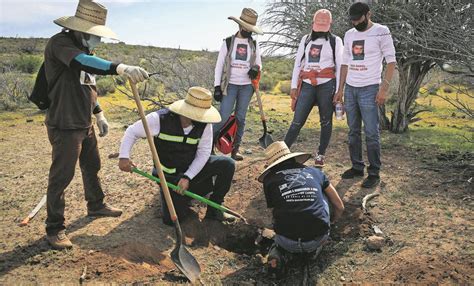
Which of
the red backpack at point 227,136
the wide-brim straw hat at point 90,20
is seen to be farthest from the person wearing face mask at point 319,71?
the wide-brim straw hat at point 90,20

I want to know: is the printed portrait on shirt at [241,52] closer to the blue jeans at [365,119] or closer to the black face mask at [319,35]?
the black face mask at [319,35]

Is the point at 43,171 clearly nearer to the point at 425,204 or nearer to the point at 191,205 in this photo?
the point at 191,205

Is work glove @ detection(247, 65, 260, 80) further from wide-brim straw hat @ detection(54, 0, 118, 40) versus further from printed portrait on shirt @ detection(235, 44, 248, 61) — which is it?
wide-brim straw hat @ detection(54, 0, 118, 40)

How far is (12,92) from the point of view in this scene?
12523 mm

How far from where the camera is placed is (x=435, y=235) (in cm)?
370

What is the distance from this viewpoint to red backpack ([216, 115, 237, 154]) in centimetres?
Result: 543

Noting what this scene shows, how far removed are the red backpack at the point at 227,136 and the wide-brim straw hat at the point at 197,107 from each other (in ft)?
4.91

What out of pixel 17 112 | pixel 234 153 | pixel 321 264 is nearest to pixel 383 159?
pixel 234 153

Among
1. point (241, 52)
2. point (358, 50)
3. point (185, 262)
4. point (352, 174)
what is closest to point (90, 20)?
point (185, 262)

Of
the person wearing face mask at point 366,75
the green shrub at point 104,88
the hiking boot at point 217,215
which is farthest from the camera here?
the green shrub at point 104,88

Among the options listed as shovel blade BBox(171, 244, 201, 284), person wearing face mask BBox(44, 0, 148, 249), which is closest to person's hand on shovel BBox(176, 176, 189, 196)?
shovel blade BBox(171, 244, 201, 284)

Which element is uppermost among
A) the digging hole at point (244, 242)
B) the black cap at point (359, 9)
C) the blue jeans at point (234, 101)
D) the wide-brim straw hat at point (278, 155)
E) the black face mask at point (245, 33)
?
the black cap at point (359, 9)

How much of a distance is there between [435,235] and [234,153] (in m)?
2.91

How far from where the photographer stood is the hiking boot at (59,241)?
3481 millimetres
